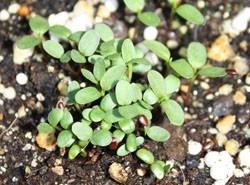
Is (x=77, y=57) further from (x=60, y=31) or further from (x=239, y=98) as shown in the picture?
(x=239, y=98)

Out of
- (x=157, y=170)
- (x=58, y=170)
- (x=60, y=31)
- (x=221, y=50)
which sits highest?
(x=60, y=31)

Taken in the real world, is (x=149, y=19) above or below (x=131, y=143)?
above

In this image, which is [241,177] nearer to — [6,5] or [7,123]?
[7,123]

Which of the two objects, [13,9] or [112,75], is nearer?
[112,75]

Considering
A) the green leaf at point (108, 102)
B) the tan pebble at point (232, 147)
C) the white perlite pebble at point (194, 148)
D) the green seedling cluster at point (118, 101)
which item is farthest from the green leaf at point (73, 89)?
the tan pebble at point (232, 147)

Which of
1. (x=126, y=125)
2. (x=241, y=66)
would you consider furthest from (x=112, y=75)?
(x=241, y=66)

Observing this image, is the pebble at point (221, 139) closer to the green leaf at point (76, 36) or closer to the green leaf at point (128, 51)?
the green leaf at point (128, 51)

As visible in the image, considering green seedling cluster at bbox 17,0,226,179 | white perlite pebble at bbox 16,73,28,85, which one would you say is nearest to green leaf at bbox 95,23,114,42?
green seedling cluster at bbox 17,0,226,179
